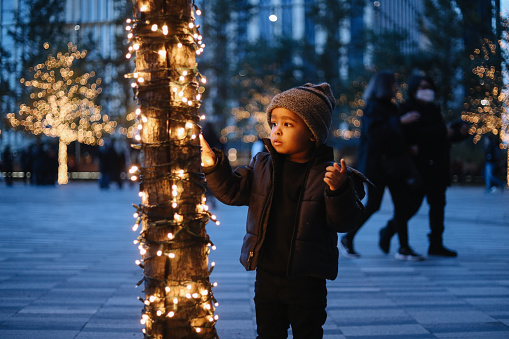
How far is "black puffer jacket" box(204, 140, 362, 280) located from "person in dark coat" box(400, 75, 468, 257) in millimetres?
4099

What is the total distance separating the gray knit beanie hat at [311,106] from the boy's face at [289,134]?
1.9 inches

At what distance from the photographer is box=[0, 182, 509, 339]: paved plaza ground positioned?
146 inches

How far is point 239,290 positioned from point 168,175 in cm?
262

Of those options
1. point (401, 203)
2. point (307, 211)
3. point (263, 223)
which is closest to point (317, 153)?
point (307, 211)

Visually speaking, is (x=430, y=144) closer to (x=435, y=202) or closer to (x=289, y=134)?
(x=435, y=202)

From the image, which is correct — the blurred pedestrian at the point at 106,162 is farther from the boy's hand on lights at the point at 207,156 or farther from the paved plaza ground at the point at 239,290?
the boy's hand on lights at the point at 207,156

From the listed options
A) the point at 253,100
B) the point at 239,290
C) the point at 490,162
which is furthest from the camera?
the point at 253,100

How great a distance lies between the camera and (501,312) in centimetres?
415

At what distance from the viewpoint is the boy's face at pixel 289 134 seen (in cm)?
259

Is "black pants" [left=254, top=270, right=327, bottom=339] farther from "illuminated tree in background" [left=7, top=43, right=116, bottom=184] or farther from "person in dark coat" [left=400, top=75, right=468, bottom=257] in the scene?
"illuminated tree in background" [left=7, top=43, right=116, bottom=184]

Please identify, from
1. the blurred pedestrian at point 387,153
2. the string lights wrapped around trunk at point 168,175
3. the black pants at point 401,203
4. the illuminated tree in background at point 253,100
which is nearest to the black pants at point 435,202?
the black pants at point 401,203

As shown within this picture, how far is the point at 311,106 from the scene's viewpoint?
8.45 feet

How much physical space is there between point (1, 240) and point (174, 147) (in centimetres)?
634

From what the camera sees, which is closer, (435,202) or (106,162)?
(435,202)
